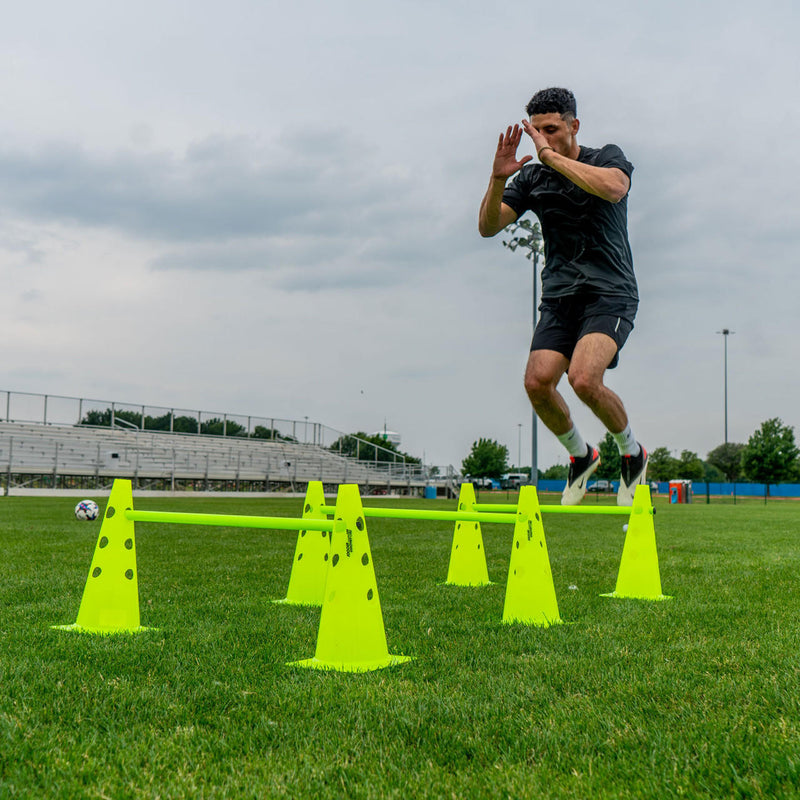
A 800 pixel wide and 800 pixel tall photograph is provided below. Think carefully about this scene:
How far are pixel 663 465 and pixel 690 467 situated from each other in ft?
10.4

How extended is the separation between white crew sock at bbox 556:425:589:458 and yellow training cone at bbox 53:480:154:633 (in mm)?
2912

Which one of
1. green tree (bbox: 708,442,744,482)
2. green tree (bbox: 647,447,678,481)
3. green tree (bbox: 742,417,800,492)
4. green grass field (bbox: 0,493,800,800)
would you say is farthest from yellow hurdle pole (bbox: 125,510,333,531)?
green tree (bbox: 708,442,744,482)

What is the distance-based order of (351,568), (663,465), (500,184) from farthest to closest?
(663,465)
(500,184)
(351,568)

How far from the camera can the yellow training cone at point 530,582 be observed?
196 inches

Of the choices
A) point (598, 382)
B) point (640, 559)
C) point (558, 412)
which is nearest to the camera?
point (598, 382)

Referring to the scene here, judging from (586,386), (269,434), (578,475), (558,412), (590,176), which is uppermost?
(269,434)

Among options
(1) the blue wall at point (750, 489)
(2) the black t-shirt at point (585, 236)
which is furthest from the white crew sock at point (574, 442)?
(1) the blue wall at point (750, 489)

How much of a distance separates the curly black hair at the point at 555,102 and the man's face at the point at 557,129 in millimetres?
29

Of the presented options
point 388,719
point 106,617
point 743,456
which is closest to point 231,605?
point 106,617

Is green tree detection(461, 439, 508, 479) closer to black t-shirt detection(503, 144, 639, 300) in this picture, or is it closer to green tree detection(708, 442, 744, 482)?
green tree detection(708, 442, 744, 482)

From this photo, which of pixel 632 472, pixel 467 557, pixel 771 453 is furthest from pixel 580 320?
pixel 771 453

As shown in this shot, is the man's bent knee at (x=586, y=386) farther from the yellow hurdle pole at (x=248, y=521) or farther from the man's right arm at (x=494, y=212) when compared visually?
the yellow hurdle pole at (x=248, y=521)

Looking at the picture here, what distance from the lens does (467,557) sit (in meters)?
7.11

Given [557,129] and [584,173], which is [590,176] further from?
[557,129]
